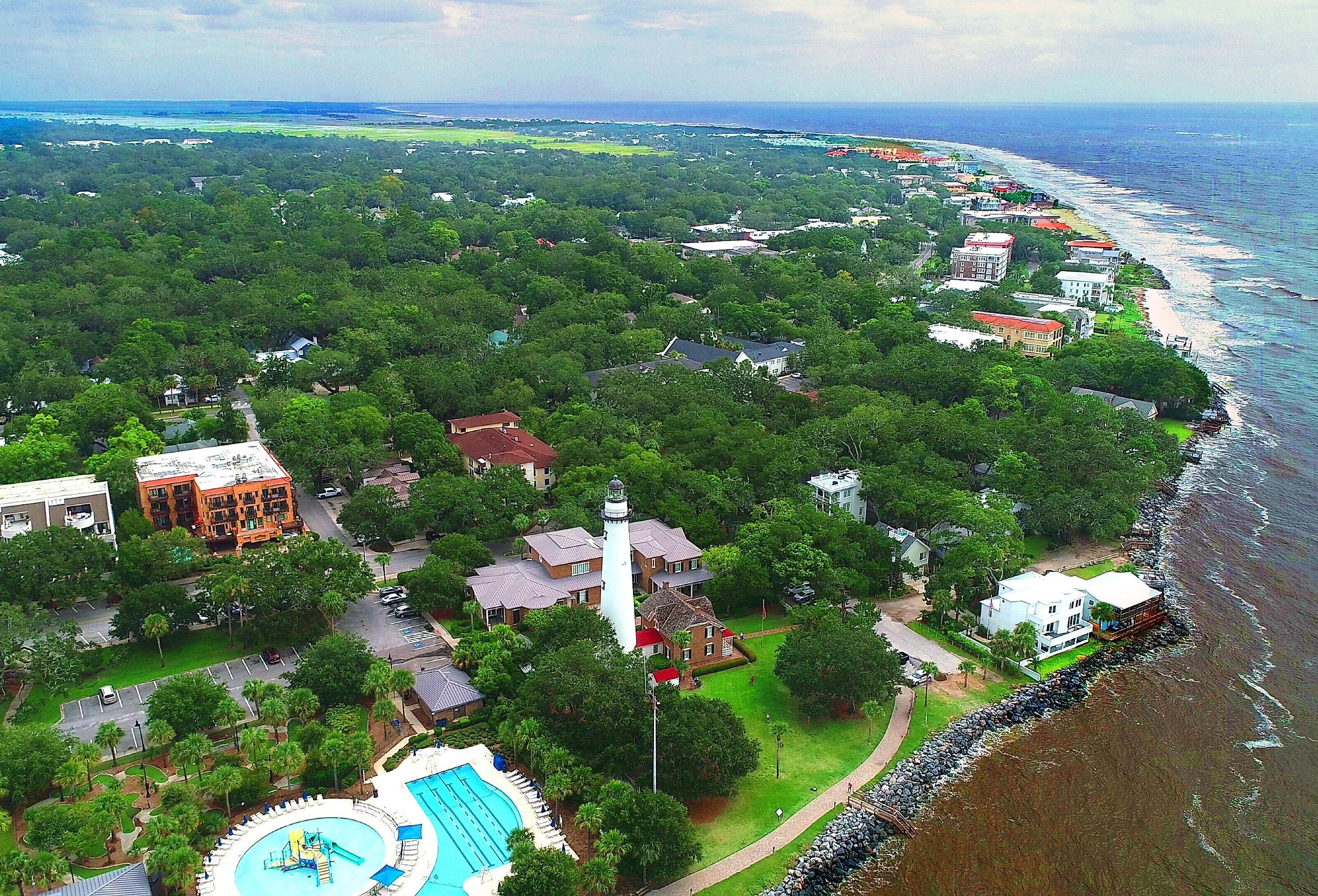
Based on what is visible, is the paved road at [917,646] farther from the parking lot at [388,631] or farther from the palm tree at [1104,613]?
the parking lot at [388,631]

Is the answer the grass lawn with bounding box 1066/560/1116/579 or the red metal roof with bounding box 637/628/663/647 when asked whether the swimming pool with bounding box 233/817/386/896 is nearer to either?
the red metal roof with bounding box 637/628/663/647

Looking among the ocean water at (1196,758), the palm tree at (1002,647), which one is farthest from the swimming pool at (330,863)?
the palm tree at (1002,647)

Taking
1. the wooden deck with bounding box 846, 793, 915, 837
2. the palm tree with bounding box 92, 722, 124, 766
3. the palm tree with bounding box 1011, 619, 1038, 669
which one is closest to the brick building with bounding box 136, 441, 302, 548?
the palm tree with bounding box 92, 722, 124, 766

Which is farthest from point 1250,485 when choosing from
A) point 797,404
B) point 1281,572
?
point 797,404

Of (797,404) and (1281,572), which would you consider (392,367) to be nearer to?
(797,404)

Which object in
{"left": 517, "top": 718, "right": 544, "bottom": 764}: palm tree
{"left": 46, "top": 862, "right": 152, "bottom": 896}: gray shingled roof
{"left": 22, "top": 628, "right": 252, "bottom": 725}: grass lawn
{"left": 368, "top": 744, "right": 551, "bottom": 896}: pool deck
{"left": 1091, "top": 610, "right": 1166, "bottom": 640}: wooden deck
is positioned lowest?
{"left": 22, "top": 628, "right": 252, "bottom": 725}: grass lawn

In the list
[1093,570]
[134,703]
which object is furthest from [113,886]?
[1093,570]
